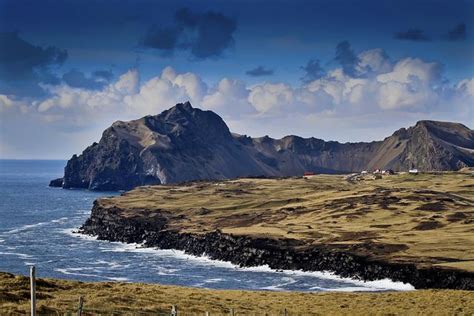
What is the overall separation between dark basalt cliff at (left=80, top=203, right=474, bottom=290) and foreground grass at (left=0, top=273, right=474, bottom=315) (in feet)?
157

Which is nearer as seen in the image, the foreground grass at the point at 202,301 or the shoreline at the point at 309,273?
the foreground grass at the point at 202,301

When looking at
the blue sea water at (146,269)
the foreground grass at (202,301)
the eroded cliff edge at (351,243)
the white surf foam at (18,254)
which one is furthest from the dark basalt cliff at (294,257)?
the foreground grass at (202,301)

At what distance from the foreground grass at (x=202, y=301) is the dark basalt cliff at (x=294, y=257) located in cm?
Result: 4775

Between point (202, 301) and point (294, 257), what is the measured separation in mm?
87255

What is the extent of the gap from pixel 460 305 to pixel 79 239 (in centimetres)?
14415

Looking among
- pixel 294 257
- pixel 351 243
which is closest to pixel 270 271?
pixel 294 257

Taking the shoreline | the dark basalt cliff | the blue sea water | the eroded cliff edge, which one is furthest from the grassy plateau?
the blue sea water

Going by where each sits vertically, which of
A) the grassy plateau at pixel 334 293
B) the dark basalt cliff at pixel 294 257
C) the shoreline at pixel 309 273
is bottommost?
the shoreline at pixel 309 273

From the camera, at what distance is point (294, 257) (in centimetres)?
14625

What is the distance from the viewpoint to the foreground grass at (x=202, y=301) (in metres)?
49.1

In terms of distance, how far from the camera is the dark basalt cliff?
399 ft

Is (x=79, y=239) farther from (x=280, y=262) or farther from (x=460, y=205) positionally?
(x=460, y=205)

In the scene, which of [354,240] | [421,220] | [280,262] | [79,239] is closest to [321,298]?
[280,262]

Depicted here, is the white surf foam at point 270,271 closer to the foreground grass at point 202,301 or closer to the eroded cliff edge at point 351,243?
the eroded cliff edge at point 351,243
